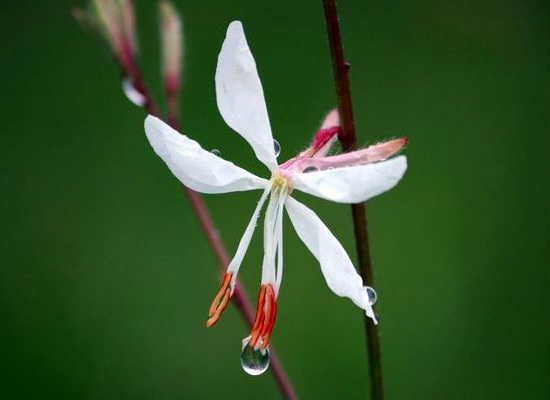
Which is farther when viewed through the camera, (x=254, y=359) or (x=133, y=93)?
(x=133, y=93)

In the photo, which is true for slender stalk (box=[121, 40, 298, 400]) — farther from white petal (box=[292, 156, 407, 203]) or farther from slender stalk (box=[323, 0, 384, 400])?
white petal (box=[292, 156, 407, 203])

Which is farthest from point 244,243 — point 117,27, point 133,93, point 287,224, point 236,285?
point 287,224

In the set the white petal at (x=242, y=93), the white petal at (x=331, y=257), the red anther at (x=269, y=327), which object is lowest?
the red anther at (x=269, y=327)

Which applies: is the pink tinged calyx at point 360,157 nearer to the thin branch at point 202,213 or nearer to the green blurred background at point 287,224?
the thin branch at point 202,213

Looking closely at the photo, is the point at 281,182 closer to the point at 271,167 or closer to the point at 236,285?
the point at 271,167

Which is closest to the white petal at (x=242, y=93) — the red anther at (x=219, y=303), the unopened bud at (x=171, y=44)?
the red anther at (x=219, y=303)

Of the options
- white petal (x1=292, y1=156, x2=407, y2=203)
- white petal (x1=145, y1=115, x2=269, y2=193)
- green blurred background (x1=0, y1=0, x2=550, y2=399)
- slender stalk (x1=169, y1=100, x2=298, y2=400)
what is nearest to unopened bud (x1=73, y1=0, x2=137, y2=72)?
slender stalk (x1=169, y1=100, x2=298, y2=400)

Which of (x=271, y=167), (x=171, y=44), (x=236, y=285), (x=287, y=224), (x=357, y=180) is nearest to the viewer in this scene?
(x=357, y=180)

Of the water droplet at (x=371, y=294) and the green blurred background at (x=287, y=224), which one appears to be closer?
the water droplet at (x=371, y=294)
